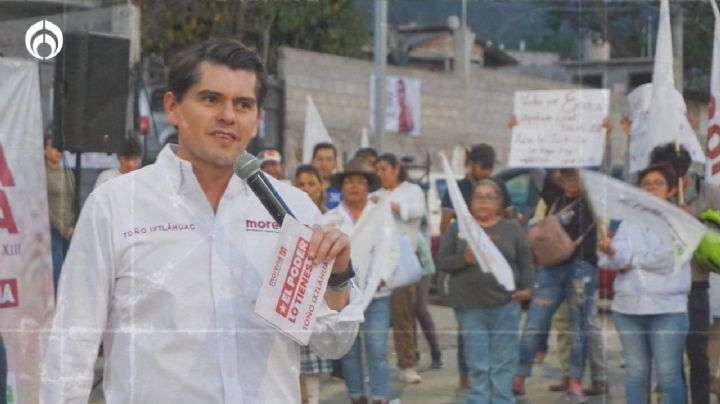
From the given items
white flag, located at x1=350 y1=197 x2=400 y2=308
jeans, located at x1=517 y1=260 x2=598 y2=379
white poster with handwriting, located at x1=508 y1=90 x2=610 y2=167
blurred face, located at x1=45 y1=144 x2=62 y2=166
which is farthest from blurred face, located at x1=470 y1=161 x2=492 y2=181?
blurred face, located at x1=45 y1=144 x2=62 y2=166

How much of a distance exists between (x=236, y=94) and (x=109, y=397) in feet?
2.19

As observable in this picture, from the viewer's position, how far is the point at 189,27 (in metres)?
4.93

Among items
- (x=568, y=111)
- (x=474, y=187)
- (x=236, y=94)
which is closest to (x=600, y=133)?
(x=568, y=111)

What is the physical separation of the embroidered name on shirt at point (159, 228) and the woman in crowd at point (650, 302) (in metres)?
3.27

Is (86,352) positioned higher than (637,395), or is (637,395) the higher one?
(86,352)

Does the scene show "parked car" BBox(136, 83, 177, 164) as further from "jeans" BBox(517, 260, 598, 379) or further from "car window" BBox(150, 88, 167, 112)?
"jeans" BBox(517, 260, 598, 379)

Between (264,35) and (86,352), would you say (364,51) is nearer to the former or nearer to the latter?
(264,35)

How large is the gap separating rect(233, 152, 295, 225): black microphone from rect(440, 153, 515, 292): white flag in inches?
143

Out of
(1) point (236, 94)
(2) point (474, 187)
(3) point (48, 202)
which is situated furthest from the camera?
(2) point (474, 187)

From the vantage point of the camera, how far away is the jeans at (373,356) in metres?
6.15

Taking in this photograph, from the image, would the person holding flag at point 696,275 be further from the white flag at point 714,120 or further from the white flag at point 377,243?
the white flag at point 377,243

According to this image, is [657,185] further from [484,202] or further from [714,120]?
[484,202]

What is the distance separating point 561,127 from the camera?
5797 millimetres

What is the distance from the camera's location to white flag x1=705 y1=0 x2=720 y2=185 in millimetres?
5383
